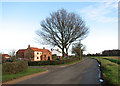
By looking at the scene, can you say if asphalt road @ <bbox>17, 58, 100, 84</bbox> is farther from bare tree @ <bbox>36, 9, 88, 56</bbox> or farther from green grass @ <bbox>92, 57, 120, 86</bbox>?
bare tree @ <bbox>36, 9, 88, 56</bbox>

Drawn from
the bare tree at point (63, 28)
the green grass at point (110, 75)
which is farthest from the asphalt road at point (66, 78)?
the bare tree at point (63, 28)

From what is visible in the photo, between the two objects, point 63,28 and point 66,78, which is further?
point 63,28

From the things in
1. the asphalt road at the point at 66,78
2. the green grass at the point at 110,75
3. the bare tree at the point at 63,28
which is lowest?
the asphalt road at the point at 66,78

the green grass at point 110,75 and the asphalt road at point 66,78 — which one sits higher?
the green grass at point 110,75

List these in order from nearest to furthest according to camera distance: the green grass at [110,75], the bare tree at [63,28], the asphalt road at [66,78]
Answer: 1. the green grass at [110,75]
2. the asphalt road at [66,78]
3. the bare tree at [63,28]

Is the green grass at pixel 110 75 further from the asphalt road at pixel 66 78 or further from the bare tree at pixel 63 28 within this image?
the bare tree at pixel 63 28

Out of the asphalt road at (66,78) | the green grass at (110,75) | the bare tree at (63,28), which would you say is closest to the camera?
the green grass at (110,75)

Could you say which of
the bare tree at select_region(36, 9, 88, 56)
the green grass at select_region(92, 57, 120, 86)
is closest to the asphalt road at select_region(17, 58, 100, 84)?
the green grass at select_region(92, 57, 120, 86)

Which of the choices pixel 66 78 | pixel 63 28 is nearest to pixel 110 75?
pixel 66 78

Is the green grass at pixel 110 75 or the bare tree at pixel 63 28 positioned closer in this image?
the green grass at pixel 110 75

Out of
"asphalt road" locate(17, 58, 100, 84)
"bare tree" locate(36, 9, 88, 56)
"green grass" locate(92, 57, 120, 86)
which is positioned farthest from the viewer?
"bare tree" locate(36, 9, 88, 56)

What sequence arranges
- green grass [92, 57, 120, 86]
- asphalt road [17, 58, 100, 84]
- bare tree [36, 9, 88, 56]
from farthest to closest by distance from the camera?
1. bare tree [36, 9, 88, 56]
2. asphalt road [17, 58, 100, 84]
3. green grass [92, 57, 120, 86]

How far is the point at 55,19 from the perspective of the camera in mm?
34719

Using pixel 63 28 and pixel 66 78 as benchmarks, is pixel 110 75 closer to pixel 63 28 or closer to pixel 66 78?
pixel 66 78
